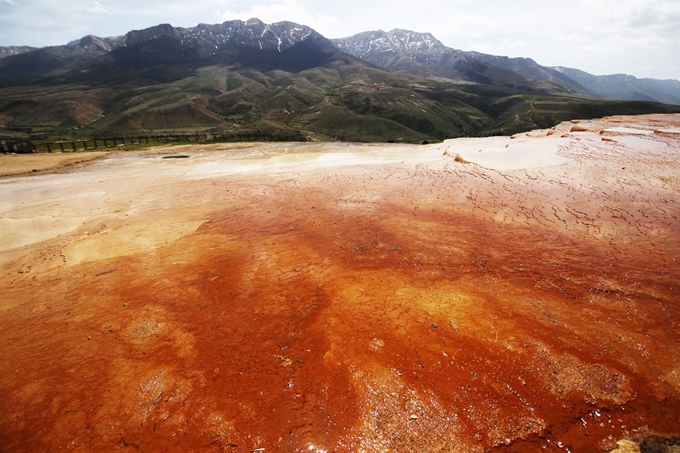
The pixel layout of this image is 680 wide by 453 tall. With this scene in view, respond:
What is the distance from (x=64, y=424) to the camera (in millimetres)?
5609

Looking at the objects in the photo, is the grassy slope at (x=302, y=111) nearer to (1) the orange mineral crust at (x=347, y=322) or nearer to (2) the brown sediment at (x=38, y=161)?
(2) the brown sediment at (x=38, y=161)

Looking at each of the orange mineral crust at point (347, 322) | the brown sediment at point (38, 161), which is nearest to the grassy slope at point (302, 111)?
the brown sediment at point (38, 161)

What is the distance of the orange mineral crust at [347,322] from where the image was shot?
216 inches

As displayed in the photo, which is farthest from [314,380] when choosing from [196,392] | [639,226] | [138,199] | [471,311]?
[138,199]

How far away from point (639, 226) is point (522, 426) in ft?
39.2

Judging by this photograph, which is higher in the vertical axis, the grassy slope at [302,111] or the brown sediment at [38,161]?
the grassy slope at [302,111]

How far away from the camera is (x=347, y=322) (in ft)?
25.8

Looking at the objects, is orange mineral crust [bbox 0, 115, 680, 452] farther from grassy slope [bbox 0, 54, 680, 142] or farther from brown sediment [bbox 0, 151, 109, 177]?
grassy slope [bbox 0, 54, 680, 142]

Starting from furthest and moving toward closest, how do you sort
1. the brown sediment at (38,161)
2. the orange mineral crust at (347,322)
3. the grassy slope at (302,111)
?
1. the grassy slope at (302,111)
2. the brown sediment at (38,161)
3. the orange mineral crust at (347,322)

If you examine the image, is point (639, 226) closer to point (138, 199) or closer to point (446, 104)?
point (138, 199)

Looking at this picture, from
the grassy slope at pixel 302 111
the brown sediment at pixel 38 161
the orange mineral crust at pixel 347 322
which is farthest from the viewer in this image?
the grassy slope at pixel 302 111

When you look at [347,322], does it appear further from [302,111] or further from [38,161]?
[302,111]

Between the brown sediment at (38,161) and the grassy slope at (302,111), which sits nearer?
the brown sediment at (38,161)

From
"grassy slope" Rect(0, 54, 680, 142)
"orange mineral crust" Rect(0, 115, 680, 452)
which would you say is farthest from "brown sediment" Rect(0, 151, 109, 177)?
"grassy slope" Rect(0, 54, 680, 142)
